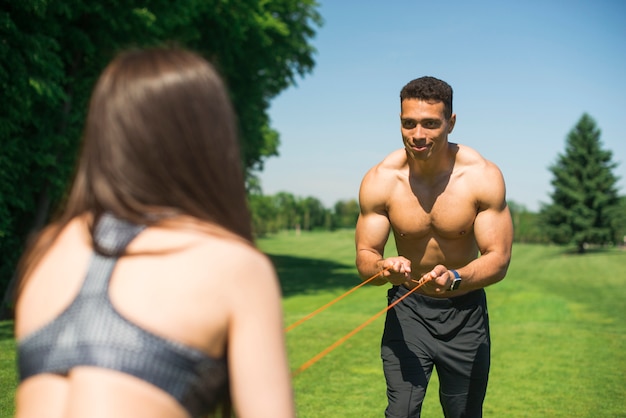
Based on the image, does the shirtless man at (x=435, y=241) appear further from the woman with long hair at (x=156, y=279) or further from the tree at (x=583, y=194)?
the tree at (x=583, y=194)

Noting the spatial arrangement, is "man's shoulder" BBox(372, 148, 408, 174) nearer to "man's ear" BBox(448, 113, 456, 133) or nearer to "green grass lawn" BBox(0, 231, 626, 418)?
"man's ear" BBox(448, 113, 456, 133)

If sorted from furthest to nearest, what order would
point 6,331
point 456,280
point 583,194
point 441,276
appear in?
point 583,194, point 6,331, point 456,280, point 441,276

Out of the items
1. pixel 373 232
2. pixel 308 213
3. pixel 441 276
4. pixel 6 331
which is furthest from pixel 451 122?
pixel 308 213

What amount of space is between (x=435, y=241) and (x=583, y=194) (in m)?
46.3

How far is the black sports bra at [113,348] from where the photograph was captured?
141 cm

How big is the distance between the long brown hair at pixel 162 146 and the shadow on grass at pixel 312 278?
17.0 metres

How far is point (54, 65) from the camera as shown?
443 inches

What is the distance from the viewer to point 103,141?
152 centimetres

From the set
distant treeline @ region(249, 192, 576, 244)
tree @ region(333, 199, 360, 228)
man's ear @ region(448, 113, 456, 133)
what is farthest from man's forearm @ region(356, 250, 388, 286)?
tree @ region(333, 199, 360, 228)

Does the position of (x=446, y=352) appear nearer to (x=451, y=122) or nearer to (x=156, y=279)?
(x=451, y=122)

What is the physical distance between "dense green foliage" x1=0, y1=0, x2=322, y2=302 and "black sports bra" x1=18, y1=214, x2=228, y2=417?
6.31 meters

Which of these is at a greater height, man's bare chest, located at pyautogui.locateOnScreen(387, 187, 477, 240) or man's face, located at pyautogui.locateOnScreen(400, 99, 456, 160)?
man's face, located at pyautogui.locateOnScreen(400, 99, 456, 160)

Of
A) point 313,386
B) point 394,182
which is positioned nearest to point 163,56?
point 394,182

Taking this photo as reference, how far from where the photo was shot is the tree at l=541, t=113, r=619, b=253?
47.0 meters
